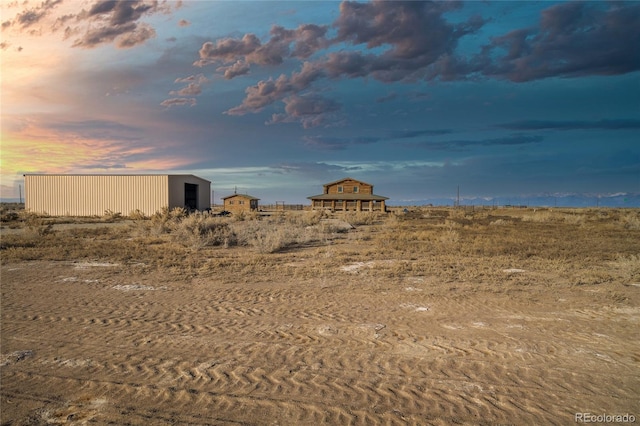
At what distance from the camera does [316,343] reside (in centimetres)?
627

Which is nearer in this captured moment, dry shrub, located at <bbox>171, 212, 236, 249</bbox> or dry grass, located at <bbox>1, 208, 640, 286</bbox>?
dry grass, located at <bbox>1, 208, 640, 286</bbox>

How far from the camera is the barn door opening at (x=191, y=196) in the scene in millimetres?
46881

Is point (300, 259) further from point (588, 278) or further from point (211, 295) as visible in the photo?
point (588, 278)

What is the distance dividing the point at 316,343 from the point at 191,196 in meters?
45.0

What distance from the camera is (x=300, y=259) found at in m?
15.1

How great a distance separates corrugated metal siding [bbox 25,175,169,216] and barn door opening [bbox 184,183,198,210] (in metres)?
4.84

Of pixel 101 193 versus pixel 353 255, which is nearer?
pixel 353 255

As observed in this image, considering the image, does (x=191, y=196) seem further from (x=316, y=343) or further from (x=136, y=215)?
(x=316, y=343)

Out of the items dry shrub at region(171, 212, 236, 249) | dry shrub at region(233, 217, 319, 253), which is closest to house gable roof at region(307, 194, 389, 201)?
dry shrub at region(233, 217, 319, 253)

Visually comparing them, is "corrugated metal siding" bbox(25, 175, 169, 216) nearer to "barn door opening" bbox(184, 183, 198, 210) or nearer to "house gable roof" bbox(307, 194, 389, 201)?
"barn door opening" bbox(184, 183, 198, 210)

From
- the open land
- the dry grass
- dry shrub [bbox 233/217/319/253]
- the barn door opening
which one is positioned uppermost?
the barn door opening

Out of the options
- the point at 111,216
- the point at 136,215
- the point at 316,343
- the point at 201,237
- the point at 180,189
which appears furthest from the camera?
the point at 180,189

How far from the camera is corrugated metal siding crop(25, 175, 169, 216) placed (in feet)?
136

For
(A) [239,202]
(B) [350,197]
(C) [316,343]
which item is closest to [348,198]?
(B) [350,197]
